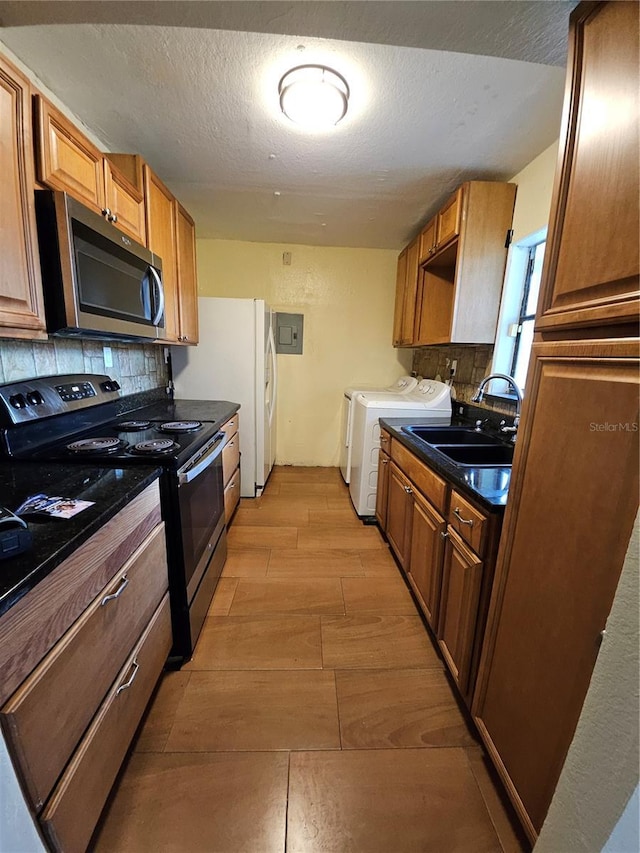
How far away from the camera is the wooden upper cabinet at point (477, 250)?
1.95m

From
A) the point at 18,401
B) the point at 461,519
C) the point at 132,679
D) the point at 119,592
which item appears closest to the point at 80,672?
the point at 119,592

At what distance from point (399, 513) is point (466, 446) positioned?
57 centimetres

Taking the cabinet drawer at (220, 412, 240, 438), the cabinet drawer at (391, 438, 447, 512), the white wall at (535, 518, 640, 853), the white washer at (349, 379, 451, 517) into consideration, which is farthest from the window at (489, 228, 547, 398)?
the cabinet drawer at (220, 412, 240, 438)

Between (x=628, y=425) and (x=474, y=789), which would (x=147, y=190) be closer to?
(x=628, y=425)

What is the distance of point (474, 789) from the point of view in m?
1.03

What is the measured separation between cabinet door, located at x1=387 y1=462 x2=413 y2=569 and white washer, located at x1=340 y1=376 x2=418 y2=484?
0.86 m

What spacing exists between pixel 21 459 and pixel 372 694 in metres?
1.61

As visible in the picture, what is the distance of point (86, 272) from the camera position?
1.22m


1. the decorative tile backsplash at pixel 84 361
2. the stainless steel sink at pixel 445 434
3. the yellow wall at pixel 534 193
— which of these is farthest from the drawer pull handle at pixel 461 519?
the decorative tile backsplash at pixel 84 361

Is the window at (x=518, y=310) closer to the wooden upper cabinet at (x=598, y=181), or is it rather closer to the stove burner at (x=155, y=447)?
the wooden upper cabinet at (x=598, y=181)

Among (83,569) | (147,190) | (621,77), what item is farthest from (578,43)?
(147,190)

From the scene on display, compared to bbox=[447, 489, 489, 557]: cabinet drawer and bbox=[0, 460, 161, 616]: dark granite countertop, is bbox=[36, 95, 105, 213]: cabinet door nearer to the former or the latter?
bbox=[0, 460, 161, 616]: dark granite countertop

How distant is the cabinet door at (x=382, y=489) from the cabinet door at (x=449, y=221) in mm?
1488

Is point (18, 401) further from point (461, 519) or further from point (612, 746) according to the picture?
point (612, 746)
